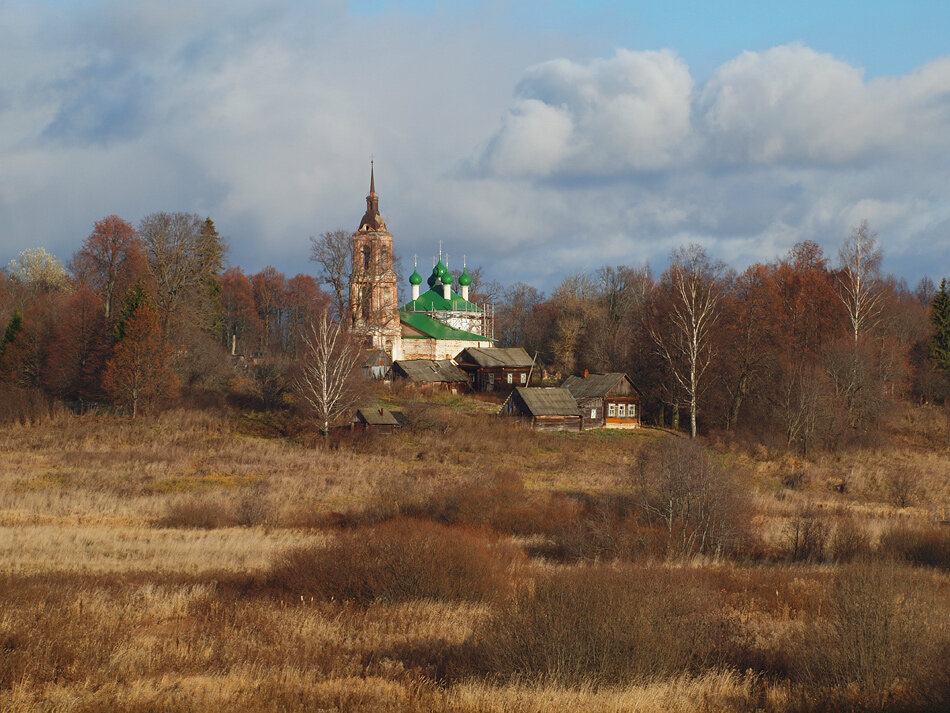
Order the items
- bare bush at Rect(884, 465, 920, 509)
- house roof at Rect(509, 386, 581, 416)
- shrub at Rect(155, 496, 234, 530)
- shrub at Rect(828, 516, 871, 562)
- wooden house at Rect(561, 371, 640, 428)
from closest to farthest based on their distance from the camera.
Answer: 1. shrub at Rect(828, 516, 871, 562)
2. shrub at Rect(155, 496, 234, 530)
3. bare bush at Rect(884, 465, 920, 509)
4. house roof at Rect(509, 386, 581, 416)
5. wooden house at Rect(561, 371, 640, 428)

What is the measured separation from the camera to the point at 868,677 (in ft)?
29.8

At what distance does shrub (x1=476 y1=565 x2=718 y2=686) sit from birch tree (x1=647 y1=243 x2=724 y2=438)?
3275 cm

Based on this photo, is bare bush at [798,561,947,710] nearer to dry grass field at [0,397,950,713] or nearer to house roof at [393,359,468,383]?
dry grass field at [0,397,950,713]

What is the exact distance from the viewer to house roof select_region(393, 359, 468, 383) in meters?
56.3

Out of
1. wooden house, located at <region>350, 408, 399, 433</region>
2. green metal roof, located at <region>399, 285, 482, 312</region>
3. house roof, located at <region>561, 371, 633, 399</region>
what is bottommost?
wooden house, located at <region>350, 408, 399, 433</region>

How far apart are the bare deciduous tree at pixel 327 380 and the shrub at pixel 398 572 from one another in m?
25.8

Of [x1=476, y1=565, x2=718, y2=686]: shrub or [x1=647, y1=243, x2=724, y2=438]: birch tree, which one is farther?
[x1=647, y1=243, x2=724, y2=438]: birch tree

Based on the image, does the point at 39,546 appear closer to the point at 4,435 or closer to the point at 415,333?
the point at 4,435

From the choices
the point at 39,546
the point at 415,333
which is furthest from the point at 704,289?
the point at 39,546

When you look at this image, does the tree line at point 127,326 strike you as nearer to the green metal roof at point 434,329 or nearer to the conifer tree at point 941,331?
the green metal roof at point 434,329

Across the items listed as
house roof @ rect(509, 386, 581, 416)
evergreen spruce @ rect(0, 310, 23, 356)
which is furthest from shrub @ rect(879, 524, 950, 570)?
evergreen spruce @ rect(0, 310, 23, 356)

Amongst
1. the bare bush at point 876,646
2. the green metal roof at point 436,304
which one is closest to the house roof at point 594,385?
the green metal roof at point 436,304

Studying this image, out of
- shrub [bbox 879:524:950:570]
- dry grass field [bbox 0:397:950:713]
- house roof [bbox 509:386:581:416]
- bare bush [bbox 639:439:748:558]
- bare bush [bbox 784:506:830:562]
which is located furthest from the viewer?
house roof [bbox 509:386:581:416]

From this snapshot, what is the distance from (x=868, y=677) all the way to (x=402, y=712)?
4.52 m
